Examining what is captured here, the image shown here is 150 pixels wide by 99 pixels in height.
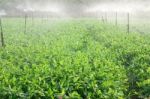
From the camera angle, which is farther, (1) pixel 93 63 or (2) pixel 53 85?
(1) pixel 93 63

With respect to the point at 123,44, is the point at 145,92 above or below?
below

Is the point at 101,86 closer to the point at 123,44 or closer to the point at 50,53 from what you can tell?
the point at 50,53

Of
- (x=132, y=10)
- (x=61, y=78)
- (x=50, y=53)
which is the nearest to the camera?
(x=61, y=78)

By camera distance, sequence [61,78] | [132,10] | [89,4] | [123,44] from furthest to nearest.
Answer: [89,4]
[132,10]
[123,44]
[61,78]

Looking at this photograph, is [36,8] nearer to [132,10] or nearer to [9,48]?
[132,10]

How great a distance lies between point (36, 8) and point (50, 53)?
240 ft

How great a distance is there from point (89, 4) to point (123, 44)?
3124 inches

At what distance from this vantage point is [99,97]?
30.1 ft

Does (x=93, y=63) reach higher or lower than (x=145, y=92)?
higher

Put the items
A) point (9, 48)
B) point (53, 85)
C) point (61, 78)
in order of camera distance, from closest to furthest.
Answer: point (53, 85), point (61, 78), point (9, 48)

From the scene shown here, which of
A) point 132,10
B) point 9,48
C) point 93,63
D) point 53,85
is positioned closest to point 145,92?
point 93,63

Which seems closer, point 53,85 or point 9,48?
point 53,85

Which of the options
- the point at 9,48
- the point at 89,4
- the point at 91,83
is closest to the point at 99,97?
the point at 91,83

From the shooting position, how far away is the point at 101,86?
9.73 metres
